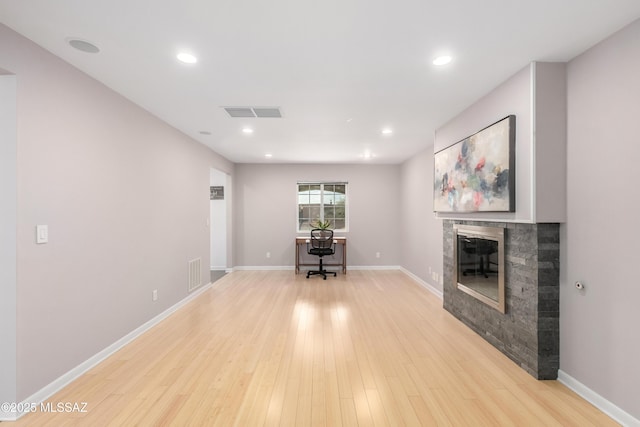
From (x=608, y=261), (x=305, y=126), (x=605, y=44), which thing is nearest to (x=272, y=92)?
(x=305, y=126)

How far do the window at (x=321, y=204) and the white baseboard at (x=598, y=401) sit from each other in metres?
4.96

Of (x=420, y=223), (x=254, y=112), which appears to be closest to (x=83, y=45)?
(x=254, y=112)

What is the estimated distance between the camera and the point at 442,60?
222cm

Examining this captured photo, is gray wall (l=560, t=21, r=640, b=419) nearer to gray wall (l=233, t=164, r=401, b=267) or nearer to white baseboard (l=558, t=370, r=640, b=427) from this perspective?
white baseboard (l=558, t=370, r=640, b=427)

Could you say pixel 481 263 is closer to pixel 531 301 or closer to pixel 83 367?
pixel 531 301

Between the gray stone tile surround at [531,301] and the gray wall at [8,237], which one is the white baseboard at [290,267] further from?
the gray wall at [8,237]

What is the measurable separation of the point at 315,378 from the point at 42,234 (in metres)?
2.25

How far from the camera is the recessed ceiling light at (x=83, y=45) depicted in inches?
77.9

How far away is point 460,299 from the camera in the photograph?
351 cm

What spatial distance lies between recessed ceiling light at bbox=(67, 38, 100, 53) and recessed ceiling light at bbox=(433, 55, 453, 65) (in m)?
2.46

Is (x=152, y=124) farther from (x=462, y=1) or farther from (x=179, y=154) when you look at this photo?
(x=462, y=1)

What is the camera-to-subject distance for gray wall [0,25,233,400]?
1.95 meters

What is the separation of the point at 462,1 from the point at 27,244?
3088mm

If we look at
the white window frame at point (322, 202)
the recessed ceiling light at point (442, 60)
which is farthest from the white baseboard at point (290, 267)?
the recessed ceiling light at point (442, 60)
